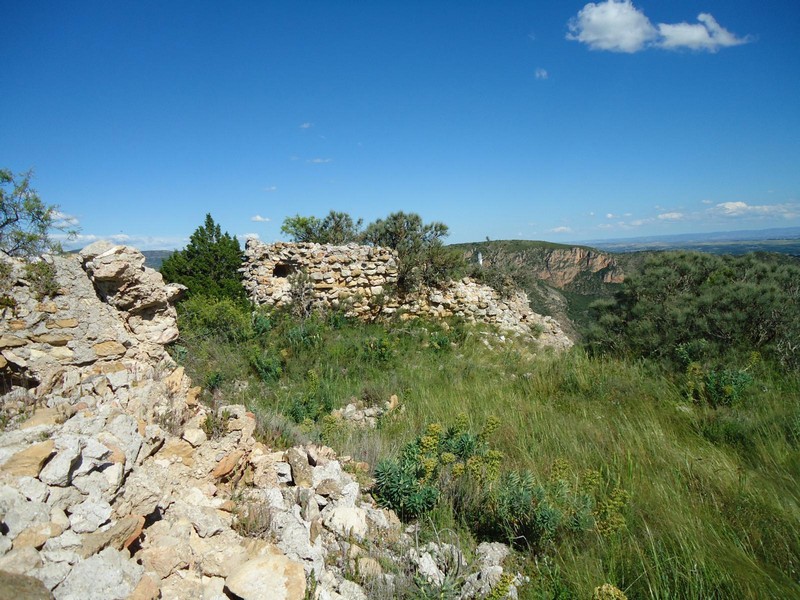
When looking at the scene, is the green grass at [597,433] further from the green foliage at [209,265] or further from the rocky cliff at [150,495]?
the green foliage at [209,265]

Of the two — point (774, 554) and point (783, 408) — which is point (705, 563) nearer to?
A: point (774, 554)

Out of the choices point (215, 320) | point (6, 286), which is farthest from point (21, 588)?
point (215, 320)

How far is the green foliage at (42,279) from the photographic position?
12.8ft

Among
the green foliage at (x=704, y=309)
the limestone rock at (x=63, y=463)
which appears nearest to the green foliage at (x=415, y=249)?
the green foliage at (x=704, y=309)

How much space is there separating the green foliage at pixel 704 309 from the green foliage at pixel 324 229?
289 inches

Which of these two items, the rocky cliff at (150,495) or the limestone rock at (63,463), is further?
the limestone rock at (63,463)

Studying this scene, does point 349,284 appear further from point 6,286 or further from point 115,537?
point 115,537

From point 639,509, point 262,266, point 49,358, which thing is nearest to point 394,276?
point 262,266

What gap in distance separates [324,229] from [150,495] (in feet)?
36.9

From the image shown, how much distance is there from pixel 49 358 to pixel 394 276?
6.94 meters

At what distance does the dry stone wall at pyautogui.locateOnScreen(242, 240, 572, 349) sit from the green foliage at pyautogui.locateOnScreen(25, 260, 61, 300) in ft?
16.4

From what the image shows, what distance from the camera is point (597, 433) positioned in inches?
148

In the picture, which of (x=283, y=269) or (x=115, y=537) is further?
(x=283, y=269)

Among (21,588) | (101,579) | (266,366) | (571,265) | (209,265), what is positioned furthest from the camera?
(571,265)
